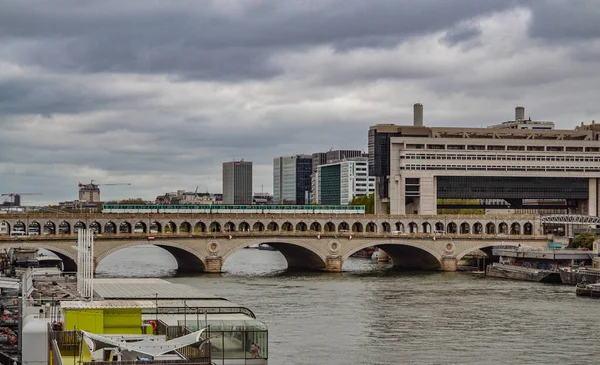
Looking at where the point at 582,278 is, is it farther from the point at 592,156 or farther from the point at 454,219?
the point at 592,156

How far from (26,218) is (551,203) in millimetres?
101260

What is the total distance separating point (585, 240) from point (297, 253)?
41.7 m

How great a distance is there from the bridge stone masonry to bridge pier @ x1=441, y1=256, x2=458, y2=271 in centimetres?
14

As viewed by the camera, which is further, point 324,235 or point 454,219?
point 454,219

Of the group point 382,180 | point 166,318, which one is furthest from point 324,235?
point 166,318

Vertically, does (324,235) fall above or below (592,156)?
below

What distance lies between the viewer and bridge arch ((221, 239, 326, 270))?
14338 cm

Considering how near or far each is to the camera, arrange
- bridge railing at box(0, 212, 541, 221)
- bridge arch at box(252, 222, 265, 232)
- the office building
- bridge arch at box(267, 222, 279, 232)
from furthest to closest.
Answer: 1. the office building
2. bridge arch at box(267, 222, 279, 232)
3. bridge arch at box(252, 222, 265, 232)
4. bridge railing at box(0, 212, 541, 221)

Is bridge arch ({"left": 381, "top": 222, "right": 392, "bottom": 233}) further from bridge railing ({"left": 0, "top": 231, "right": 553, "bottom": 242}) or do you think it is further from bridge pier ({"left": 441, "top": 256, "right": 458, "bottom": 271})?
bridge pier ({"left": 441, "top": 256, "right": 458, "bottom": 271})

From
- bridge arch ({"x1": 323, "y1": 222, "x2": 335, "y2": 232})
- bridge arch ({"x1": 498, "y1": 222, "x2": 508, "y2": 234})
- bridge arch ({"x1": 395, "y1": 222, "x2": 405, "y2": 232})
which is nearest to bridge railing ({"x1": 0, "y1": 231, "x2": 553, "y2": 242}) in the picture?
bridge arch ({"x1": 498, "y1": 222, "x2": 508, "y2": 234})

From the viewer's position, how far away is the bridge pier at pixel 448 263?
15050cm

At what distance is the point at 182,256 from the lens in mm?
147625

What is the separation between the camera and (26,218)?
13762 cm

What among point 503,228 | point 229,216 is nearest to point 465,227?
point 503,228
